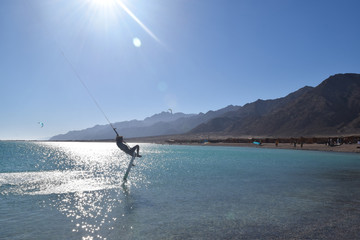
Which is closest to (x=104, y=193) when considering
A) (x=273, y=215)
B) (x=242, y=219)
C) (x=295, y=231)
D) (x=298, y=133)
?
(x=242, y=219)

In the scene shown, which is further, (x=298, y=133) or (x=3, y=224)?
(x=298, y=133)

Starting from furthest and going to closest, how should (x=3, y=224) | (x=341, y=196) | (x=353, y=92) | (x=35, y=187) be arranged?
1. (x=353, y=92)
2. (x=35, y=187)
3. (x=341, y=196)
4. (x=3, y=224)

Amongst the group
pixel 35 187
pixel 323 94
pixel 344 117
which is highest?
pixel 323 94

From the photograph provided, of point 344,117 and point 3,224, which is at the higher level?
point 344,117

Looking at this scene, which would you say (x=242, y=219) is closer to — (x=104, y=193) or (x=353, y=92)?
(x=104, y=193)

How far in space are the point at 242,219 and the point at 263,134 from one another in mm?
194426

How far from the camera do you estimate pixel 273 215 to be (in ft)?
41.0

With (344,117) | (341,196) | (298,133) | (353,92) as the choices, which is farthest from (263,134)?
(341,196)

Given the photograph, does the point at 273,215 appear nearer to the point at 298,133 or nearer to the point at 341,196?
the point at 341,196

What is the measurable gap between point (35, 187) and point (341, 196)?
2293cm

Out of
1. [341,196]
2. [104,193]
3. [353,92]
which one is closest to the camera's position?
[341,196]

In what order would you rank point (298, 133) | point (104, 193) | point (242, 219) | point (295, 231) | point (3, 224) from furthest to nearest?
point (298, 133) < point (104, 193) < point (242, 219) < point (3, 224) < point (295, 231)

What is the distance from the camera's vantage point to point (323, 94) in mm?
197750

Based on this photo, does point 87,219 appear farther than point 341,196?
No
